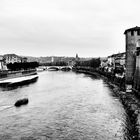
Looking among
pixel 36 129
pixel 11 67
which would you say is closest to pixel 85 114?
pixel 36 129

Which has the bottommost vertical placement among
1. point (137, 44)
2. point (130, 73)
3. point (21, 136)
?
point (21, 136)

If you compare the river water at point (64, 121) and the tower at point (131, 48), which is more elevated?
the tower at point (131, 48)

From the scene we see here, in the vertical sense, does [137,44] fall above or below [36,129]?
above

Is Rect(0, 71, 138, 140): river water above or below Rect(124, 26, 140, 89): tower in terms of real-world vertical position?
below

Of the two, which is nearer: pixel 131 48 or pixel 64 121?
pixel 64 121

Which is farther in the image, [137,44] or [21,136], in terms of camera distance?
[137,44]

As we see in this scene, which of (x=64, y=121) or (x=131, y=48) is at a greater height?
(x=131, y=48)

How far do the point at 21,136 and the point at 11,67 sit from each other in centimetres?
6074

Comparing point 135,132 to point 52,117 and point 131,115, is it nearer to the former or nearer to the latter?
point 131,115

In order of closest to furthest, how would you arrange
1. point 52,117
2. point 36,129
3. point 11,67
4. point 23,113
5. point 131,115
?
point 36,129, point 131,115, point 52,117, point 23,113, point 11,67

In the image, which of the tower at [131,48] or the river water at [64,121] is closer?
the river water at [64,121]

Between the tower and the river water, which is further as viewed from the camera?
the tower

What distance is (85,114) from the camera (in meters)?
23.1

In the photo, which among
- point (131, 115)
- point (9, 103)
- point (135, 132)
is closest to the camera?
point (135, 132)
